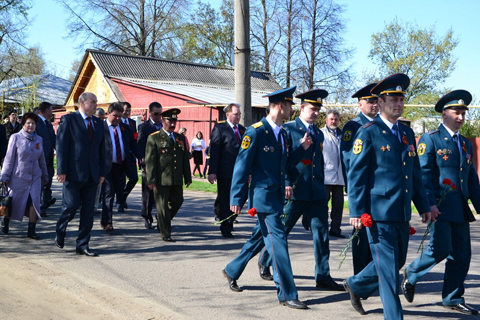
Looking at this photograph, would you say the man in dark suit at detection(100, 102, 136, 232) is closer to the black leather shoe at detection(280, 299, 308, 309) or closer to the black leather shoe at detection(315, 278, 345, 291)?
the black leather shoe at detection(315, 278, 345, 291)

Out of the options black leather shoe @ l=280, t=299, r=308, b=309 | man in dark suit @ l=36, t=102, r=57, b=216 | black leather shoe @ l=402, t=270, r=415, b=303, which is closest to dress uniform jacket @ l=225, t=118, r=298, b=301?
black leather shoe @ l=280, t=299, r=308, b=309

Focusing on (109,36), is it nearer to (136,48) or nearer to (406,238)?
(136,48)

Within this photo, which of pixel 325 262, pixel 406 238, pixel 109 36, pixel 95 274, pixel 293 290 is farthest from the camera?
pixel 109 36

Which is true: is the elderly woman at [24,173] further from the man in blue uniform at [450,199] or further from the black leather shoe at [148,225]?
the man in blue uniform at [450,199]

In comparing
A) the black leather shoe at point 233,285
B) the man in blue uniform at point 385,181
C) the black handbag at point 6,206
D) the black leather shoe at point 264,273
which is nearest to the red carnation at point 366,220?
the man in blue uniform at point 385,181

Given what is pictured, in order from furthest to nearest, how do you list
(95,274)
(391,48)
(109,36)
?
(391,48) → (109,36) → (95,274)

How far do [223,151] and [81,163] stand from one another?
99.9 inches

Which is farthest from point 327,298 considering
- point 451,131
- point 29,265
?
point 29,265

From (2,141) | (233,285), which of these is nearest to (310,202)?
(233,285)

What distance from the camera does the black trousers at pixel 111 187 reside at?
374 inches

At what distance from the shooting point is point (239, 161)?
5887mm

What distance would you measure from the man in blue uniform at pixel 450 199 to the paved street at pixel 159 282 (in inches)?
10.4

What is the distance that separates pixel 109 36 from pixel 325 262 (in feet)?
146

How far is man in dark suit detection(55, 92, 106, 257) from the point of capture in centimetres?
768
